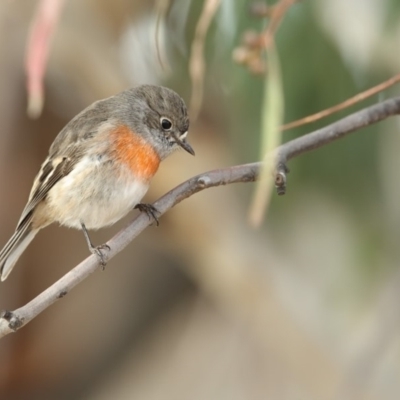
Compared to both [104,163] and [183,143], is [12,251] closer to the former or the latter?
[104,163]

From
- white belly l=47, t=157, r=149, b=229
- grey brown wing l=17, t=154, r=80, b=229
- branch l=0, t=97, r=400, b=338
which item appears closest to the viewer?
branch l=0, t=97, r=400, b=338

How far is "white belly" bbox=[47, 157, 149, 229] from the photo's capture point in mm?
2041

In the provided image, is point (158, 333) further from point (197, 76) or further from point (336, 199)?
point (197, 76)

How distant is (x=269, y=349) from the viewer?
352cm

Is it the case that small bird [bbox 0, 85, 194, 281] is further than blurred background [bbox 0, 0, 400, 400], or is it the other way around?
blurred background [bbox 0, 0, 400, 400]

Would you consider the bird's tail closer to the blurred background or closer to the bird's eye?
the bird's eye

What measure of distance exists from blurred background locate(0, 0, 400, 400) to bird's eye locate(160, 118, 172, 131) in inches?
7.7

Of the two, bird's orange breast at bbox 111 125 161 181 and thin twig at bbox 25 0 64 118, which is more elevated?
thin twig at bbox 25 0 64 118

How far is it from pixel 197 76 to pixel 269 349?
6.85 feet

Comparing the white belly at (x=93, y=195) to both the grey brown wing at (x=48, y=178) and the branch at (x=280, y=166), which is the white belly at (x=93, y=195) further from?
the branch at (x=280, y=166)

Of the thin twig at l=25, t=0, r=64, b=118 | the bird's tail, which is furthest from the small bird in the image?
the thin twig at l=25, t=0, r=64, b=118

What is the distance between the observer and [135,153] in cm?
210

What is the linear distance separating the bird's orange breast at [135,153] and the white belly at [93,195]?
34 mm

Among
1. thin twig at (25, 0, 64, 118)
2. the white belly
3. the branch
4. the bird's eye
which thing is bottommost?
the branch
